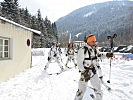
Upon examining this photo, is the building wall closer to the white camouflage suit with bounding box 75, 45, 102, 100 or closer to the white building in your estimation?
the white building

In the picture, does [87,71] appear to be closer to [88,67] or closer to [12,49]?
[88,67]

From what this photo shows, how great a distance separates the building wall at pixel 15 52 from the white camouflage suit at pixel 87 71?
593 centimetres

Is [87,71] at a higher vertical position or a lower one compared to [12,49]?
lower

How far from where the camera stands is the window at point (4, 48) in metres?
12.1

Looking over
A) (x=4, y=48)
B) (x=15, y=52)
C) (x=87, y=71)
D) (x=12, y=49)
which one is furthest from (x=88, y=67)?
(x=15, y=52)

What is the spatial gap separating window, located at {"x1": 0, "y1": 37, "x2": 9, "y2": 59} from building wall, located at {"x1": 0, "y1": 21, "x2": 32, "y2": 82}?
24 cm

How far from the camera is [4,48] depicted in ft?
40.9

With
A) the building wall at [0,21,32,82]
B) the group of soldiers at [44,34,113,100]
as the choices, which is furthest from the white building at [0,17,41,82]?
the group of soldiers at [44,34,113,100]

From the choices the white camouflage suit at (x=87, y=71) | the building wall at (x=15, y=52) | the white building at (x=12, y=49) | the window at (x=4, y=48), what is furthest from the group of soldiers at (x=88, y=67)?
the window at (x=4, y=48)

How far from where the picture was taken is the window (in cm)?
1206

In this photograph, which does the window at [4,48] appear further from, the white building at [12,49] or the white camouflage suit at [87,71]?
the white camouflage suit at [87,71]

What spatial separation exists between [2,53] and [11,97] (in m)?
4.50

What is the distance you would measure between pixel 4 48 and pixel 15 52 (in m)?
1.37

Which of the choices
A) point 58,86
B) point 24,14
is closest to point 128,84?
point 58,86
